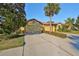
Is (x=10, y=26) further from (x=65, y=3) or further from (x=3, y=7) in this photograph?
(x=65, y=3)

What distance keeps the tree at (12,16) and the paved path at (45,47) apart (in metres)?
0.20

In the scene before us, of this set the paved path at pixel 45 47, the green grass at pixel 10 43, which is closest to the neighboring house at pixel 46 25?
the paved path at pixel 45 47

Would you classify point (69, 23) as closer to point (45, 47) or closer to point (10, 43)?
point (45, 47)

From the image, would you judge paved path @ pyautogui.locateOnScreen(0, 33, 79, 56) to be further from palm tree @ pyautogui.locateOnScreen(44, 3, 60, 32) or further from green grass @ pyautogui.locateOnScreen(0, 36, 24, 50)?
palm tree @ pyautogui.locateOnScreen(44, 3, 60, 32)

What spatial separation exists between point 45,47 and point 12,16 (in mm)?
589

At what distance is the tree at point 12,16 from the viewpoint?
179 inches

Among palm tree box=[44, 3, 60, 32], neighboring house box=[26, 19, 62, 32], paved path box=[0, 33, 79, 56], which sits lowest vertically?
paved path box=[0, 33, 79, 56]

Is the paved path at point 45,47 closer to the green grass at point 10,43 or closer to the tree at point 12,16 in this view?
the green grass at point 10,43

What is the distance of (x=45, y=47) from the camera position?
15.0ft

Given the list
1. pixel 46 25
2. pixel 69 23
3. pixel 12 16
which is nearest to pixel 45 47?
pixel 46 25

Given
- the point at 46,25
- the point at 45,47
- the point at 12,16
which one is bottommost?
the point at 45,47

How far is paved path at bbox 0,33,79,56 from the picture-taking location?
4.52m

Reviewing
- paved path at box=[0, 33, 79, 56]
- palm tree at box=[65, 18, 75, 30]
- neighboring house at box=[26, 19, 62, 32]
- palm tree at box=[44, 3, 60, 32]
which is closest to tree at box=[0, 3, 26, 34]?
neighboring house at box=[26, 19, 62, 32]

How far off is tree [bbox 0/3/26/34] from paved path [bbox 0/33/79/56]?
203mm
